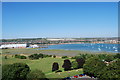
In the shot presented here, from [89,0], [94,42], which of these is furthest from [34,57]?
[94,42]

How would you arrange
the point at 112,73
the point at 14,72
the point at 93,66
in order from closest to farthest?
the point at 112,73
the point at 14,72
the point at 93,66

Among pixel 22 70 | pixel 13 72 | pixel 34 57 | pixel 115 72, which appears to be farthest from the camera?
pixel 34 57

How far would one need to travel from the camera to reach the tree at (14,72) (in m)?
2.42

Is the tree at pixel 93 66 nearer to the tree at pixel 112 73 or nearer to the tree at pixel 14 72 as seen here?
the tree at pixel 112 73

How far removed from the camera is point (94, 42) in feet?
70.6

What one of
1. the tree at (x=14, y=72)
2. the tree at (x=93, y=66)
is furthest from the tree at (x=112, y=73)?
the tree at (x=14, y=72)

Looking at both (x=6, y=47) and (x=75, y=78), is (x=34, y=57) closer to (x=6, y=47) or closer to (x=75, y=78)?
(x=75, y=78)

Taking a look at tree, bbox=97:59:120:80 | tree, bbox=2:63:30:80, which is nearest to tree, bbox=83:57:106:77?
tree, bbox=97:59:120:80

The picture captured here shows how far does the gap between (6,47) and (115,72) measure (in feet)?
42.1

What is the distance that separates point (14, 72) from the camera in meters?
2.57

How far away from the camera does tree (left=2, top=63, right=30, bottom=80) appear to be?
2.42 meters

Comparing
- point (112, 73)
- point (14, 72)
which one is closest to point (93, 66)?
point (112, 73)

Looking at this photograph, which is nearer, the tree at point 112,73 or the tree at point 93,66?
the tree at point 112,73

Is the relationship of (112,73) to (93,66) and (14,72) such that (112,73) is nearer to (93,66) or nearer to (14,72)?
(93,66)
